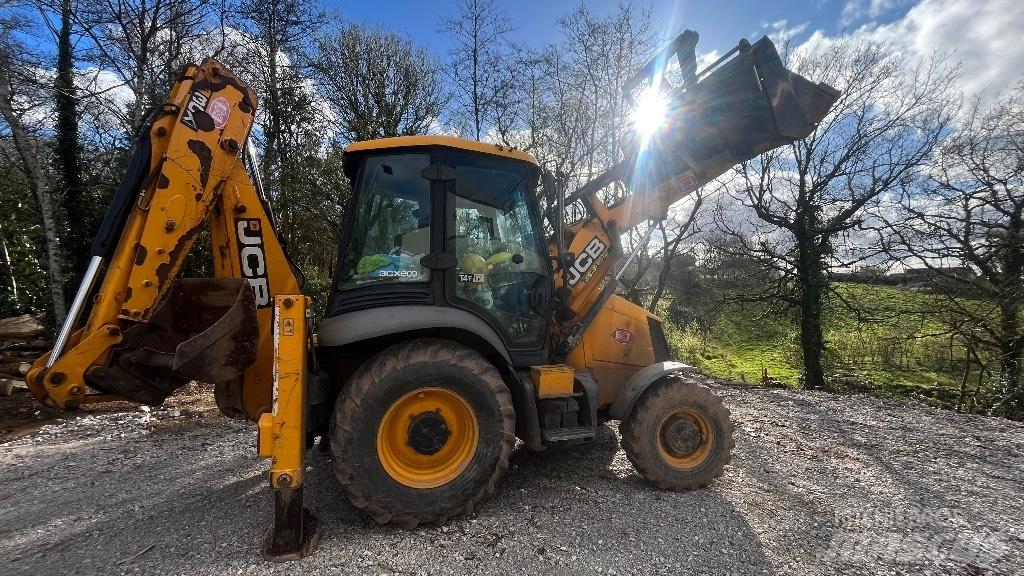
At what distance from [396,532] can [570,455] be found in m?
1.74

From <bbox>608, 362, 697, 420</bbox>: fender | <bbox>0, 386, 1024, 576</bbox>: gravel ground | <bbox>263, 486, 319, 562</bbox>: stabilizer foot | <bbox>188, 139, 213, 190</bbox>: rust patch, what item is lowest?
<bbox>0, 386, 1024, 576</bbox>: gravel ground

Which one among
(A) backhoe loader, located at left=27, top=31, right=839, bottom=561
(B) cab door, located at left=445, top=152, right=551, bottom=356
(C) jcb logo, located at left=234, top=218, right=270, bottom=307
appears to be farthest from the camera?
(B) cab door, located at left=445, top=152, right=551, bottom=356

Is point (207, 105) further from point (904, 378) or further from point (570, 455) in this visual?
point (904, 378)

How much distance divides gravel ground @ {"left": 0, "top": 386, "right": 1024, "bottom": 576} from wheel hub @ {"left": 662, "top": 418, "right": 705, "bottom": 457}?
309 mm

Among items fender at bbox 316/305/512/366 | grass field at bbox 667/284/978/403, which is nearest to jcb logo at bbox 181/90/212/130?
fender at bbox 316/305/512/366

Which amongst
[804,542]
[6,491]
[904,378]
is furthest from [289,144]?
[904,378]

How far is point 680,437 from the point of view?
11.1ft

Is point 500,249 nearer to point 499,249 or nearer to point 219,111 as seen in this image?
point 499,249

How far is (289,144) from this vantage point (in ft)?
44.1

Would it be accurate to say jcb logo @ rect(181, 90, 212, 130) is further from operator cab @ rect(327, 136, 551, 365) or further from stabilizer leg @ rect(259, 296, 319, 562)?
stabilizer leg @ rect(259, 296, 319, 562)

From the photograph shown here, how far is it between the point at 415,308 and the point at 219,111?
5.64ft

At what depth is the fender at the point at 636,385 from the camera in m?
3.34

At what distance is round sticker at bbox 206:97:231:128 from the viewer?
2.86m

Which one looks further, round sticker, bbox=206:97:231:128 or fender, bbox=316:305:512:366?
round sticker, bbox=206:97:231:128
